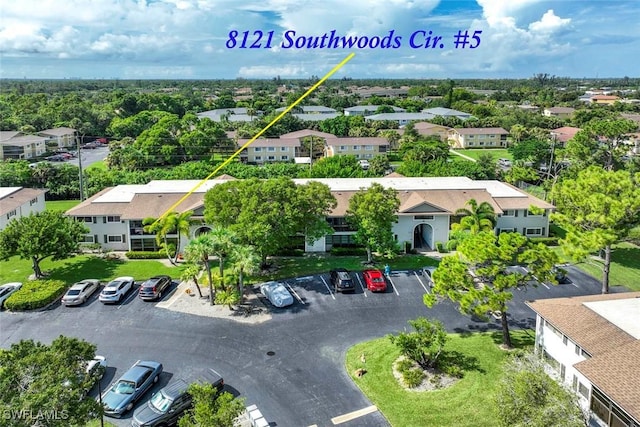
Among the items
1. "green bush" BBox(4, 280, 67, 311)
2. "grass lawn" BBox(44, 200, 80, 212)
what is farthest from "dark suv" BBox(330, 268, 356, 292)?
"grass lawn" BBox(44, 200, 80, 212)

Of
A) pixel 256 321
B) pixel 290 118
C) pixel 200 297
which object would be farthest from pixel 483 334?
pixel 290 118

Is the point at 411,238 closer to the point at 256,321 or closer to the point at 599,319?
the point at 256,321

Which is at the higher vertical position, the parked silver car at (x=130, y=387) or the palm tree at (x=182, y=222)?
the palm tree at (x=182, y=222)

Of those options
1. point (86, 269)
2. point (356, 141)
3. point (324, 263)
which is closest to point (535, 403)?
point (324, 263)

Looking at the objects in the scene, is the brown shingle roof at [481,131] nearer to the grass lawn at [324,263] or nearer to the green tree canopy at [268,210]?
the grass lawn at [324,263]

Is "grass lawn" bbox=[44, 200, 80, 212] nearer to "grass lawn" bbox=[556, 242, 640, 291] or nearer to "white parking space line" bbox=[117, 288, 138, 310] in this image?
"white parking space line" bbox=[117, 288, 138, 310]

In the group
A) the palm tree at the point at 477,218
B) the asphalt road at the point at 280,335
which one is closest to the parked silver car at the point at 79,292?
the asphalt road at the point at 280,335
